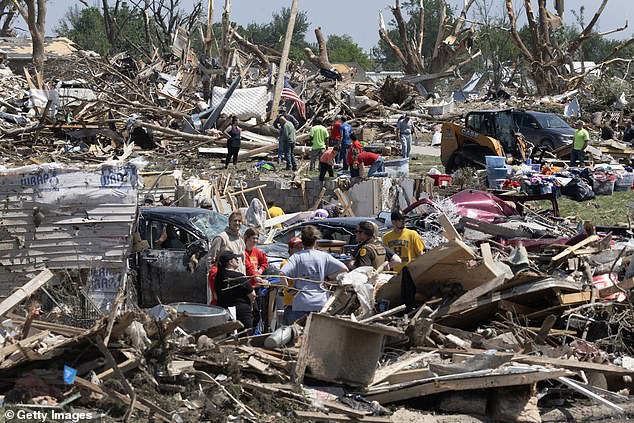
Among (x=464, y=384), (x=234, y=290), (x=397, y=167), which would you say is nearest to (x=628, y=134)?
(x=397, y=167)

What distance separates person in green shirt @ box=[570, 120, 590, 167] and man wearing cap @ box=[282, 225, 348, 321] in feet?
55.2

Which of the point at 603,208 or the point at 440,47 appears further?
the point at 440,47

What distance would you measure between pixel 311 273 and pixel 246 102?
24181 mm

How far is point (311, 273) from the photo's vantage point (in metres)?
9.61

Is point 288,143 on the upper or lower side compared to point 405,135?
lower

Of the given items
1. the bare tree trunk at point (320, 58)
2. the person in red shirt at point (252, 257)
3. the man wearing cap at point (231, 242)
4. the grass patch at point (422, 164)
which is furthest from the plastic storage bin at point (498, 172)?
the bare tree trunk at point (320, 58)

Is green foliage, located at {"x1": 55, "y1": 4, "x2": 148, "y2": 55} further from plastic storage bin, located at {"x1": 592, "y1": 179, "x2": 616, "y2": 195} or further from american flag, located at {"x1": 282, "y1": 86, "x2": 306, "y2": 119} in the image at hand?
plastic storage bin, located at {"x1": 592, "y1": 179, "x2": 616, "y2": 195}

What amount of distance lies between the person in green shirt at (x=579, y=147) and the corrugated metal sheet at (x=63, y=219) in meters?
16.5

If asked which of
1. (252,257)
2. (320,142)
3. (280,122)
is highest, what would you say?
(280,122)

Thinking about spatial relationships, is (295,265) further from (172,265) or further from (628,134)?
(628,134)

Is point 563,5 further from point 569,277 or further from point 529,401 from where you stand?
point 529,401

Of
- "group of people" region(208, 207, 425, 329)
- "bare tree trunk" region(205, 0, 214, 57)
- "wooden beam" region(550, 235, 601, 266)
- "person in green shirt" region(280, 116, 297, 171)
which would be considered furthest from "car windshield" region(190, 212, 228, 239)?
"bare tree trunk" region(205, 0, 214, 57)

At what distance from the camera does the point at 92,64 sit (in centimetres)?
3888

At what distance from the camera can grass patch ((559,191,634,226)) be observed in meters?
19.7
